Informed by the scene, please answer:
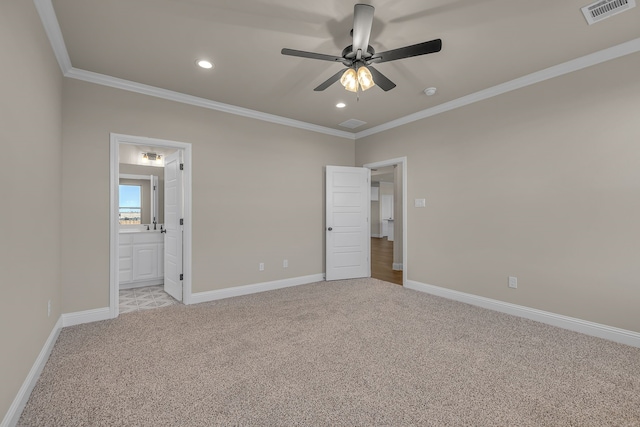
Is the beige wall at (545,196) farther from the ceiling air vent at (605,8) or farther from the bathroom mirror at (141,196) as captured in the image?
the bathroom mirror at (141,196)

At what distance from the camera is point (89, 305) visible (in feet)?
10.1

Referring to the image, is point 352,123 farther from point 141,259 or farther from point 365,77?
point 141,259

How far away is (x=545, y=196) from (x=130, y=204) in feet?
20.1

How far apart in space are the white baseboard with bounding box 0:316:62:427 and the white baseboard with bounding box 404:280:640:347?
4224 millimetres

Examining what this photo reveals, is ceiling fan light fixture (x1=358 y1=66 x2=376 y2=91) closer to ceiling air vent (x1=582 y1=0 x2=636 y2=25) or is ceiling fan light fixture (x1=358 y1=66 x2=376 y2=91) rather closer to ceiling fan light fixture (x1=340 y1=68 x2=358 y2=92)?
ceiling fan light fixture (x1=340 y1=68 x2=358 y2=92)

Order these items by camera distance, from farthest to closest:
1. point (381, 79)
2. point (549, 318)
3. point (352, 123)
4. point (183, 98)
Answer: point (352, 123)
point (183, 98)
point (549, 318)
point (381, 79)

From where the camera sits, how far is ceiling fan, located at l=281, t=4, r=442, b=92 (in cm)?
191

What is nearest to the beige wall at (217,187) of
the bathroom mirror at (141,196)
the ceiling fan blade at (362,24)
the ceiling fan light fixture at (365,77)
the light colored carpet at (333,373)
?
the light colored carpet at (333,373)

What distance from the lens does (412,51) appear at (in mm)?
2025

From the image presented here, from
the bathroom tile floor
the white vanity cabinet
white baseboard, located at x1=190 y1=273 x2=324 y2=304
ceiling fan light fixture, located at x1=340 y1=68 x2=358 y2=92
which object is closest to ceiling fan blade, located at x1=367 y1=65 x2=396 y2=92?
ceiling fan light fixture, located at x1=340 y1=68 x2=358 y2=92

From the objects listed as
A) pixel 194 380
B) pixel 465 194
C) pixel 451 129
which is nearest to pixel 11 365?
pixel 194 380

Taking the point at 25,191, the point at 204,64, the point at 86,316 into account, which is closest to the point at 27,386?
the point at 25,191

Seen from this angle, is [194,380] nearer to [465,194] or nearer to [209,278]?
[209,278]

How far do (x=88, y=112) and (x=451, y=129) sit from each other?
445 cm
